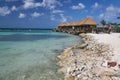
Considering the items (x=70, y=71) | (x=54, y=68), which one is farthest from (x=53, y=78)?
(x=54, y=68)

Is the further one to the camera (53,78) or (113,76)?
(53,78)

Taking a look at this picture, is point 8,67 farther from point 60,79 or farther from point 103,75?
point 103,75

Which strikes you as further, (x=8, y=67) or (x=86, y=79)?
(x=8, y=67)

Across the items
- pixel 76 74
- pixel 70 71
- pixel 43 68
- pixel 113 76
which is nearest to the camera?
pixel 113 76

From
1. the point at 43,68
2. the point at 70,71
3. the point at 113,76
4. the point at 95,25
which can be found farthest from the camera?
the point at 95,25

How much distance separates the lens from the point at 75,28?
152 ft

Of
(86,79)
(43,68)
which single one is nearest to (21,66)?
(43,68)

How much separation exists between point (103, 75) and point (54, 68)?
2984 mm

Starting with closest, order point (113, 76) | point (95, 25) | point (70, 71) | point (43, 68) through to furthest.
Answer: point (113, 76)
point (70, 71)
point (43, 68)
point (95, 25)

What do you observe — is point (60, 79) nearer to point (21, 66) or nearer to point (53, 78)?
point (53, 78)

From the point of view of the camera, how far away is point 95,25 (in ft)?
121

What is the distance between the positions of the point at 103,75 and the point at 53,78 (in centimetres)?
201

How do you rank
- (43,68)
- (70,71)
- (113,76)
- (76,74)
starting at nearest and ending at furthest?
1. (113,76)
2. (76,74)
3. (70,71)
4. (43,68)

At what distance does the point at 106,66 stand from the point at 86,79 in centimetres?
170
